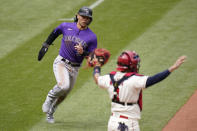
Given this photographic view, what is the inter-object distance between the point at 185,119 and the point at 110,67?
9.89 ft

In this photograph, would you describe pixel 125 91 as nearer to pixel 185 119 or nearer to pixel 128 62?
pixel 128 62

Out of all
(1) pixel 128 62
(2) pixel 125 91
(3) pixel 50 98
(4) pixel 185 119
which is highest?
(1) pixel 128 62

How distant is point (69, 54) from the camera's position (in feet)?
27.0

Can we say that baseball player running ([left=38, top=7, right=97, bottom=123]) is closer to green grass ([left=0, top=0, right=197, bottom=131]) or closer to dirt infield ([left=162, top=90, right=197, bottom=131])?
green grass ([left=0, top=0, right=197, bottom=131])

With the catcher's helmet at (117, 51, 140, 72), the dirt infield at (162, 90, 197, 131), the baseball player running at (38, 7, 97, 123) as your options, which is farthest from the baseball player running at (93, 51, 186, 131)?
the dirt infield at (162, 90, 197, 131)

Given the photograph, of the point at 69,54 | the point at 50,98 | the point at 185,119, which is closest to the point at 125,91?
the point at 69,54

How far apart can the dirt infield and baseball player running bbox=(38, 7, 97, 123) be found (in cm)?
196

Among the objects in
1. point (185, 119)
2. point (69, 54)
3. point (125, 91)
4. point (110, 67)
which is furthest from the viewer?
point (110, 67)

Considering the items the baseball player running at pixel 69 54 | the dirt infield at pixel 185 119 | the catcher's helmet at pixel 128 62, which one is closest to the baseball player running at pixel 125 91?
the catcher's helmet at pixel 128 62

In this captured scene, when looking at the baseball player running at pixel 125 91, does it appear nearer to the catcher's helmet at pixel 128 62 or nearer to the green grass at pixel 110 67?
the catcher's helmet at pixel 128 62

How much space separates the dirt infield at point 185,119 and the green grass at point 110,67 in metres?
0.14

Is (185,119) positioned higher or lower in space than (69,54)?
lower

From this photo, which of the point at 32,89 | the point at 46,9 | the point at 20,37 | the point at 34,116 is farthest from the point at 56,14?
the point at 34,116

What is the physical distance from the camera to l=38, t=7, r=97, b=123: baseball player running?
8.11 metres
